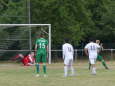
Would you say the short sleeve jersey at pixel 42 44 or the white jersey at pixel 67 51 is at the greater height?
the short sleeve jersey at pixel 42 44

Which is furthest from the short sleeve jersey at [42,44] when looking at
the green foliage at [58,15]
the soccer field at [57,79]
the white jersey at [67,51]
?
the green foliage at [58,15]

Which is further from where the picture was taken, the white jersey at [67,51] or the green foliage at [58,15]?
the green foliage at [58,15]

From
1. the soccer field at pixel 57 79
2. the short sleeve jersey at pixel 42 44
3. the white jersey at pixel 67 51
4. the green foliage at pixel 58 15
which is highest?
the green foliage at pixel 58 15

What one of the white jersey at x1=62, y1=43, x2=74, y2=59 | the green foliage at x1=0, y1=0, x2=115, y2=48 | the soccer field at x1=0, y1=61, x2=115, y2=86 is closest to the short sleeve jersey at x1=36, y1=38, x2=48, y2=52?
the white jersey at x1=62, y1=43, x2=74, y2=59

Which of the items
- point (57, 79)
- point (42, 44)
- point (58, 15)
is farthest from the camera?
point (58, 15)

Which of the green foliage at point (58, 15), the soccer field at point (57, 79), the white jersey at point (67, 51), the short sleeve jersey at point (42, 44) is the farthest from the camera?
the green foliage at point (58, 15)

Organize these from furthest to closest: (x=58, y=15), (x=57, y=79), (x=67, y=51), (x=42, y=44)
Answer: (x=58, y=15) < (x=67, y=51) < (x=42, y=44) < (x=57, y=79)

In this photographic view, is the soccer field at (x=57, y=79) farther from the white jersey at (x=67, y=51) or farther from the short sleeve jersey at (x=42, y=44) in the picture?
the short sleeve jersey at (x=42, y=44)

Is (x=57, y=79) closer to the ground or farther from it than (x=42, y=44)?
closer to the ground

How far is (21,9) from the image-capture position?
43156 millimetres

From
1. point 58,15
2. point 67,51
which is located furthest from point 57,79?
point 58,15

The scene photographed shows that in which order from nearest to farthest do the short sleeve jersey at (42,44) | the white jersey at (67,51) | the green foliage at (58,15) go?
the short sleeve jersey at (42,44), the white jersey at (67,51), the green foliage at (58,15)

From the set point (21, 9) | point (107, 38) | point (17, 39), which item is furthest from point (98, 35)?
point (17, 39)

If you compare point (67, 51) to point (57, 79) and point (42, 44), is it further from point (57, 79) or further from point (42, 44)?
point (57, 79)
